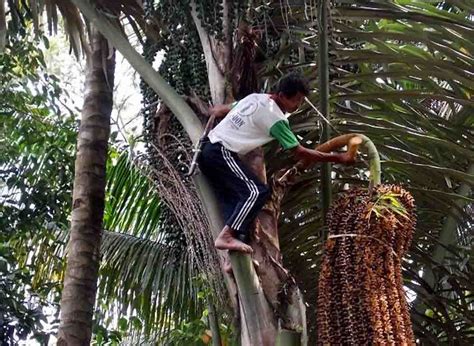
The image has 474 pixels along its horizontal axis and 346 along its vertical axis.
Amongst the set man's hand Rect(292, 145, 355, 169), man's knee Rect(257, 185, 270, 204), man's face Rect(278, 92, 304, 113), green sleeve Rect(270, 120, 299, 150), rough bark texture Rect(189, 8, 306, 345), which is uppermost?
man's face Rect(278, 92, 304, 113)

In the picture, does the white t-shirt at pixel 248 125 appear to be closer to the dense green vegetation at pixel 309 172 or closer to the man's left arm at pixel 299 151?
the man's left arm at pixel 299 151

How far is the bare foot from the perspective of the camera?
85.4 inches

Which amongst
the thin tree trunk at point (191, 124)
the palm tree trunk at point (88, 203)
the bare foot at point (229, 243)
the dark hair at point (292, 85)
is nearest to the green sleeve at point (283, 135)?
the dark hair at point (292, 85)

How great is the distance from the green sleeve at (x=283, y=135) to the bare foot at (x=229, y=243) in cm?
34

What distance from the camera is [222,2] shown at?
2.57 m

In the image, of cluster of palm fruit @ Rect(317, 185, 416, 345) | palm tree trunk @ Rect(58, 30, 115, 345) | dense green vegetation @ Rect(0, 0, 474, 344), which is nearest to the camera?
cluster of palm fruit @ Rect(317, 185, 416, 345)

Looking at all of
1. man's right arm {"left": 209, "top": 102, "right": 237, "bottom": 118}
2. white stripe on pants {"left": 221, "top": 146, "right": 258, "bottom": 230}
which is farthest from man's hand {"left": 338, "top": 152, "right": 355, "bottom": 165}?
man's right arm {"left": 209, "top": 102, "right": 237, "bottom": 118}

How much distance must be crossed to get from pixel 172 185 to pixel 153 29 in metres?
0.89

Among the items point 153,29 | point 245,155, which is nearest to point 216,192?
point 245,155

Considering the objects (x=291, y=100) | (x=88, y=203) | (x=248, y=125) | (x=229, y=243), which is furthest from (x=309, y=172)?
Result: (x=88, y=203)

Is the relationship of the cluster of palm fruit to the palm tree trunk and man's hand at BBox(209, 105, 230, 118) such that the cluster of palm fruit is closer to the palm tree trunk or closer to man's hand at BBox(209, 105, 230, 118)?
man's hand at BBox(209, 105, 230, 118)

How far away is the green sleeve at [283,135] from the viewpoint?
2.41m

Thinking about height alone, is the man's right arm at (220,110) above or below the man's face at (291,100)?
below

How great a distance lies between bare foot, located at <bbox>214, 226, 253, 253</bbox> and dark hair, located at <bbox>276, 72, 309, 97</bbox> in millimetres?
519
